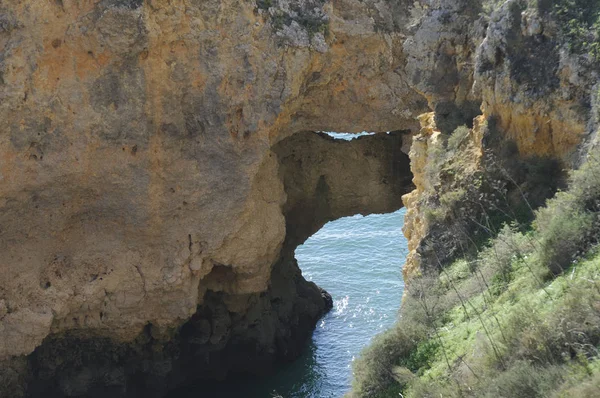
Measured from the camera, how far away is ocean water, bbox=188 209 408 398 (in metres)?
18.1

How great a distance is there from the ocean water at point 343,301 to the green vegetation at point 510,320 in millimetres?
2669

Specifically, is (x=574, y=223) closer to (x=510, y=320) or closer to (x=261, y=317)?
(x=510, y=320)

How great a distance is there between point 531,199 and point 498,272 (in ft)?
4.63

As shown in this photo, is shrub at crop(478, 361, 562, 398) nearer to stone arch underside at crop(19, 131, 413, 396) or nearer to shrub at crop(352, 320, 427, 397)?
shrub at crop(352, 320, 427, 397)

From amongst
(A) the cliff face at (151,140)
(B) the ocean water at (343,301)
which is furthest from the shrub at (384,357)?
(A) the cliff face at (151,140)

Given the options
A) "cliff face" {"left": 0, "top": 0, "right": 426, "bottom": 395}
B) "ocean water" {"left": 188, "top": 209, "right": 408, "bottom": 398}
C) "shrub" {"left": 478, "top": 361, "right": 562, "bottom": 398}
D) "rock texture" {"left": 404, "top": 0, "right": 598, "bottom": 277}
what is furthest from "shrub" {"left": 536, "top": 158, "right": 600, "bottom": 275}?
"cliff face" {"left": 0, "top": 0, "right": 426, "bottom": 395}

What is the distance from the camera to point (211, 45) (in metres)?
14.6

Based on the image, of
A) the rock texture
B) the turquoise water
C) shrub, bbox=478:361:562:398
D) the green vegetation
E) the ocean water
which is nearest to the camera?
shrub, bbox=478:361:562:398

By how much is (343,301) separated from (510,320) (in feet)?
50.0

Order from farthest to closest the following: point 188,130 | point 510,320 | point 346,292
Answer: point 346,292 < point 188,130 < point 510,320

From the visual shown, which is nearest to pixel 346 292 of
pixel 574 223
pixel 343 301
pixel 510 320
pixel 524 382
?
pixel 343 301

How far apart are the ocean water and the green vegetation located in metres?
2.67

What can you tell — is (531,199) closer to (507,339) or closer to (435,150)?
(435,150)

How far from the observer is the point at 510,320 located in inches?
304
